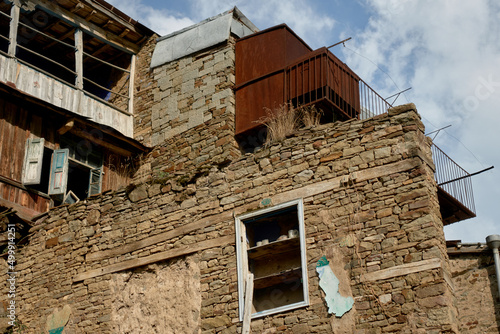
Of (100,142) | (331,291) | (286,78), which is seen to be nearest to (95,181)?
(100,142)

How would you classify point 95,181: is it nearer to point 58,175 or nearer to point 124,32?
point 58,175

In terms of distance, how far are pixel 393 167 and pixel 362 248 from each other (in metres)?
1.12

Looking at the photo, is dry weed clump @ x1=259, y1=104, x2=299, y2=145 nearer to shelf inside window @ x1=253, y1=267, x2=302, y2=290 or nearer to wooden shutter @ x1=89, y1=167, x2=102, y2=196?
shelf inside window @ x1=253, y1=267, x2=302, y2=290

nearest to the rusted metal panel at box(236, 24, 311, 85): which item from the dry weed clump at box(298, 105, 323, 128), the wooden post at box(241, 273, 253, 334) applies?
the dry weed clump at box(298, 105, 323, 128)

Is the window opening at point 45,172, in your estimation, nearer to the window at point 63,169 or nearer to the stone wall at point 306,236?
the window at point 63,169

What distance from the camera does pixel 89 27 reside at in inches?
624

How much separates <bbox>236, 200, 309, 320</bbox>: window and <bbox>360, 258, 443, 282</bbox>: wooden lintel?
2.94 ft

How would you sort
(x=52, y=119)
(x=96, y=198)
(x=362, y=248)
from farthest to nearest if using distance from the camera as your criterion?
(x=52, y=119), (x=96, y=198), (x=362, y=248)

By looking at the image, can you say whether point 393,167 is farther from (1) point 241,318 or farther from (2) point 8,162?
(2) point 8,162

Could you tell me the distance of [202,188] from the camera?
11.4m

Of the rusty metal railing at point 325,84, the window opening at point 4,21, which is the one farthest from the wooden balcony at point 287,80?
the window opening at point 4,21

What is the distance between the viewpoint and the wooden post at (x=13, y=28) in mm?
14115

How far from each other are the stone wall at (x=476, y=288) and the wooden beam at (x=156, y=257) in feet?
11.3

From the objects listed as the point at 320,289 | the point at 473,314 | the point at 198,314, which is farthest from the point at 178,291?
the point at 473,314
